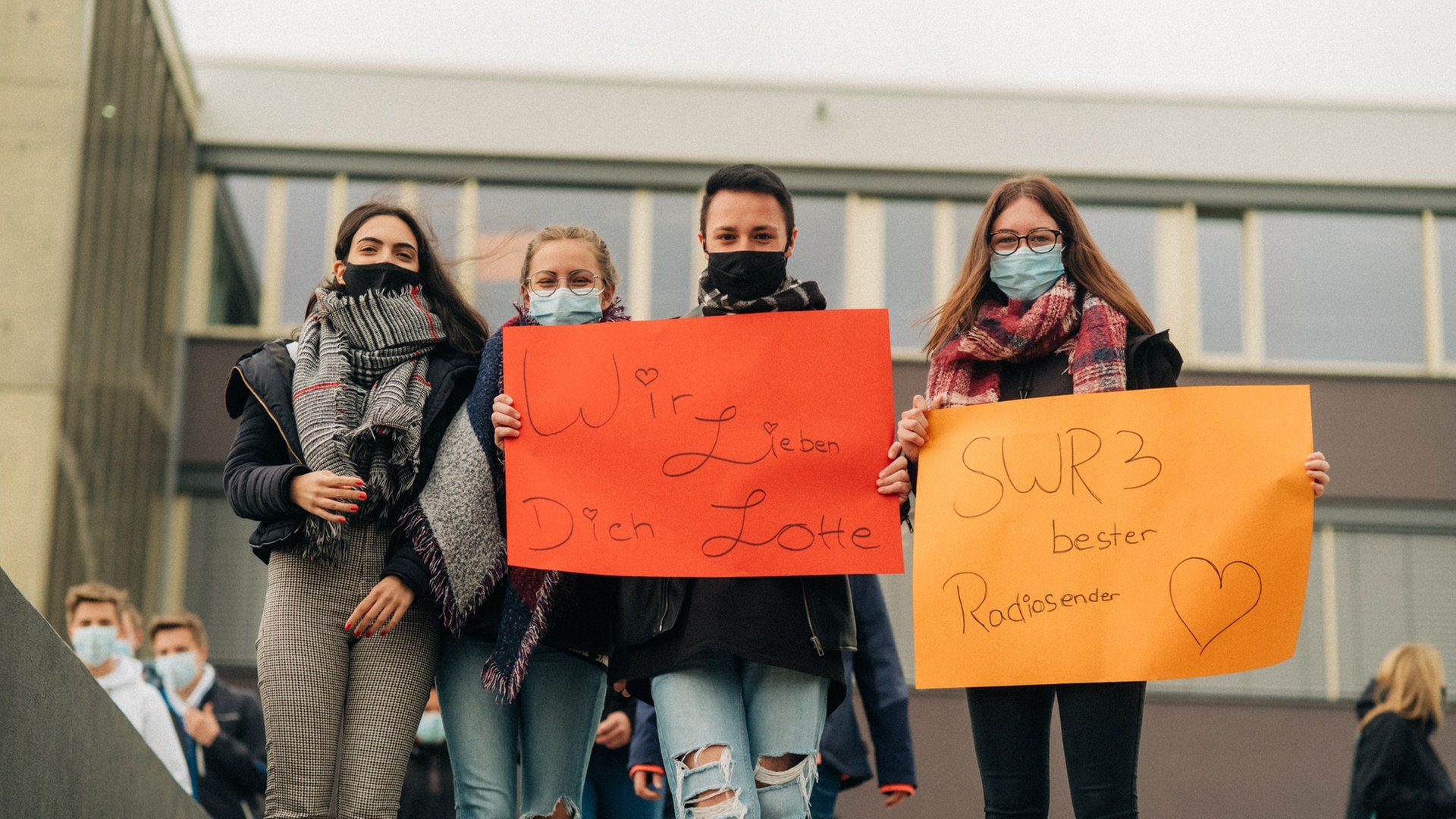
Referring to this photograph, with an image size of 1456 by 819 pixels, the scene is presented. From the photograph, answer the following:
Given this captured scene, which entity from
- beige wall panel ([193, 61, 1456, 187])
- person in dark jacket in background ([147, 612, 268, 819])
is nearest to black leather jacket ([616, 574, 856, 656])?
person in dark jacket in background ([147, 612, 268, 819])

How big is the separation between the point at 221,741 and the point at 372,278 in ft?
14.5

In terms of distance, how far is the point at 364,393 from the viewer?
12.9 ft

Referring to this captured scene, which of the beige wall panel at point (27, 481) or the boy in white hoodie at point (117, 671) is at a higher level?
the beige wall panel at point (27, 481)

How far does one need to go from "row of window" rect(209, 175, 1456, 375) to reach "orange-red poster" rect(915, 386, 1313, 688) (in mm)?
13420

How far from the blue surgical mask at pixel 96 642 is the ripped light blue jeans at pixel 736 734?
201 inches

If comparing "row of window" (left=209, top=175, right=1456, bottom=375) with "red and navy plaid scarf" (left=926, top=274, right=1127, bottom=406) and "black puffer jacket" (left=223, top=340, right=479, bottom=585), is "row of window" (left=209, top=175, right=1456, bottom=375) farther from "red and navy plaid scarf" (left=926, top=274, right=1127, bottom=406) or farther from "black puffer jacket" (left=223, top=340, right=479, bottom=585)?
"red and navy plaid scarf" (left=926, top=274, right=1127, bottom=406)

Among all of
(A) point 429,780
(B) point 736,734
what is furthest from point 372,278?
(A) point 429,780

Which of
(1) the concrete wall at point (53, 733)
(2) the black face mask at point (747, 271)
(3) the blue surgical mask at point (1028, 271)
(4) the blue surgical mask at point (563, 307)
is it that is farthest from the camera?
(4) the blue surgical mask at point (563, 307)

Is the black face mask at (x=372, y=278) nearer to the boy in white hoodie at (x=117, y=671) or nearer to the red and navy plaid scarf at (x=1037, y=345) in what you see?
the red and navy plaid scarf at (x=1037, y=345)

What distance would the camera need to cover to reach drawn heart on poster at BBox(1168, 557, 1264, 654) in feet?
11.9

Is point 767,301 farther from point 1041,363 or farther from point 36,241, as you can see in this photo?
point 36,241

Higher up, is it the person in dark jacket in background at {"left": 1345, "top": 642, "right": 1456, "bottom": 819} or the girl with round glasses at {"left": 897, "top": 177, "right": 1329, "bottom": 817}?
the girl with round glasses at {"left": 897, "top": 177, "right": 1329, "bottom": 817}

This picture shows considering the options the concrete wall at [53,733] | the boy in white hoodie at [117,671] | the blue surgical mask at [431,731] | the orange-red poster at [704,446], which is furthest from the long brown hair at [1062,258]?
the boy in white hoodie at [117,671]

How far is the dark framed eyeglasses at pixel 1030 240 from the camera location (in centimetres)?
395
